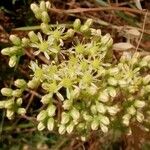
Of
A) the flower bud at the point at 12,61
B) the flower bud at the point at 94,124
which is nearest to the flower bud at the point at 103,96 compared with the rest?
the flower bud at the point at 94,124

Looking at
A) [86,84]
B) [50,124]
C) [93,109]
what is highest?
[86,84]

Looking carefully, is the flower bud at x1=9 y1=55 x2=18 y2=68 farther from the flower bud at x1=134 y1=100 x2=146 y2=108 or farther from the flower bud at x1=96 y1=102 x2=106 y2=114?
the flower bud at x1=134 y1=100 x2=146 y2=108

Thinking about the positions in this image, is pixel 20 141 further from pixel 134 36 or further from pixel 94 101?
pixel 94 101

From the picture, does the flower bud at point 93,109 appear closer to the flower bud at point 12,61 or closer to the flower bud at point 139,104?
the flower bud at point 139,104

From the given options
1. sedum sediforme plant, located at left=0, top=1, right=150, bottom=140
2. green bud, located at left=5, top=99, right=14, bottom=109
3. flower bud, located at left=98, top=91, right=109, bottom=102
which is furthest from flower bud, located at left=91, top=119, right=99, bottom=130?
green bud, located at left=5, top=99, right=14, bottom=109

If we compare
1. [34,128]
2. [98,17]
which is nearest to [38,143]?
[34,128]

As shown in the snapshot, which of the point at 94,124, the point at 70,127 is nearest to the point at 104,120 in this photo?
the point at 94,124

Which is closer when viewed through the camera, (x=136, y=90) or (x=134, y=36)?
(x=136, y=90)

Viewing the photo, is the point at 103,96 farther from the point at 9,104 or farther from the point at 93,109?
the point at 9,104
